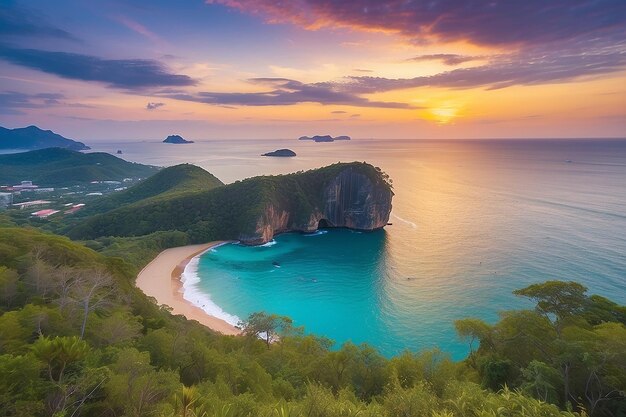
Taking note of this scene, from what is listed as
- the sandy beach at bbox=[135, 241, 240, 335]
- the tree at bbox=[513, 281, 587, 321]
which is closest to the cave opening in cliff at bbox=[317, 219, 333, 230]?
the sandy beach at bbox=[135, 241, 240, 335]

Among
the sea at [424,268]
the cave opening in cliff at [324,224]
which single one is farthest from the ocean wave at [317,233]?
the cave opening in cliff at [324,224]

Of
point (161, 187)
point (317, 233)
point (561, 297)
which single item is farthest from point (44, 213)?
point (561, 297)

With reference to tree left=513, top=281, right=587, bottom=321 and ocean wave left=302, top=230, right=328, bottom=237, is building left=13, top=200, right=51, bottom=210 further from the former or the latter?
tree left=513, top=281, right=587, bottom=321

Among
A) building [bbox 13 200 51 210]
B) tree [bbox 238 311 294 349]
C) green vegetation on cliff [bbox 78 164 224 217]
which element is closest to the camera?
tree [bbox 238 311 294 349]

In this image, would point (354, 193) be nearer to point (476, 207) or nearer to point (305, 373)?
point (476, 207)

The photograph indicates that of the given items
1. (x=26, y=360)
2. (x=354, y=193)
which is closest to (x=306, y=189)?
(x=354, y=193)

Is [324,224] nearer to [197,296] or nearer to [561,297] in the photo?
[197,296]
